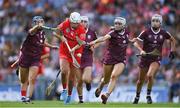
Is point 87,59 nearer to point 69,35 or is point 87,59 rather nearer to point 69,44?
point 69,44

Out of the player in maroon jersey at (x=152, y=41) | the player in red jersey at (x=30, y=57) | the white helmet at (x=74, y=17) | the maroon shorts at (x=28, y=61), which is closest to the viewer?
the white helmet at (x=74, y=17)

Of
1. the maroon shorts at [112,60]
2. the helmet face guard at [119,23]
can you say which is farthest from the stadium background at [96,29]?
the helmet face guard at [119,23]

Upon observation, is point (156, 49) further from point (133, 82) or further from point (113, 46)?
point (133, 82)

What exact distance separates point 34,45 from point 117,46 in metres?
2.48

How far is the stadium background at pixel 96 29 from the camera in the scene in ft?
112

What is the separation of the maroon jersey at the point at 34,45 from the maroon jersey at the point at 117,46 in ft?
6.72

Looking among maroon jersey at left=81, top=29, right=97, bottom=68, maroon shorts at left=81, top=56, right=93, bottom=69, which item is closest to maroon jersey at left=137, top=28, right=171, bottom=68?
maroon jersey at left=81, top=29, right=97, bottom=68

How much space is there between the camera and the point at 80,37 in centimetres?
2639

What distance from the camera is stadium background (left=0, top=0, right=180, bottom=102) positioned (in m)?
34.2

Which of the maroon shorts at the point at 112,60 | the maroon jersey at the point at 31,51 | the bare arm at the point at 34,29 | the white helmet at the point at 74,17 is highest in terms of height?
the white helmet at the point at 74,17

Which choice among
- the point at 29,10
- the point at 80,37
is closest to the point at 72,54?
the point at 80,37

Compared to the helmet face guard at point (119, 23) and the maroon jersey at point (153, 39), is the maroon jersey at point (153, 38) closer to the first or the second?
the maroon jersey at point (153, 39)

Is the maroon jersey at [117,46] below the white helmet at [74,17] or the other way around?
below

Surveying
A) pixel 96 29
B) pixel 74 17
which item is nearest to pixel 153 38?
pixel 74 17
